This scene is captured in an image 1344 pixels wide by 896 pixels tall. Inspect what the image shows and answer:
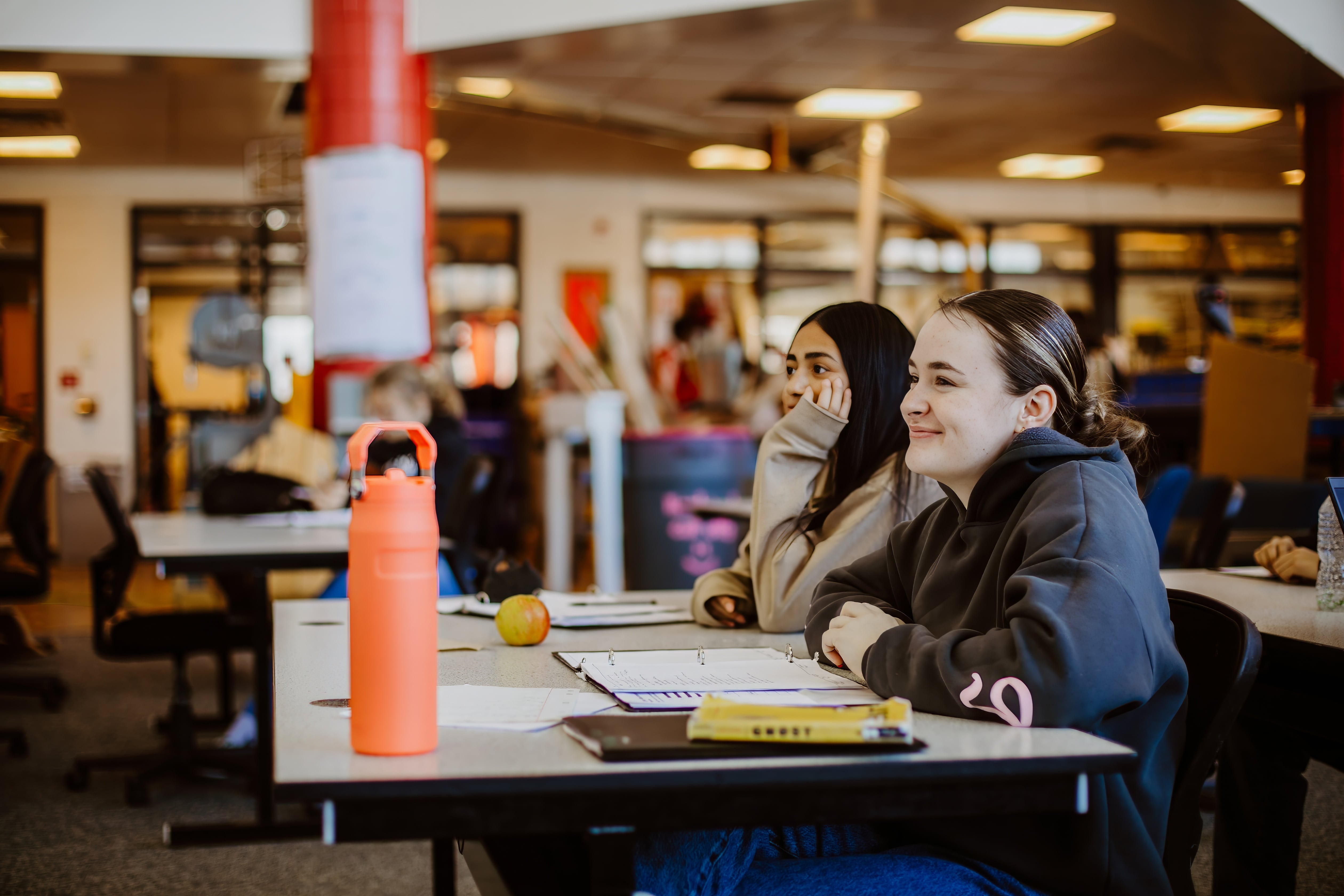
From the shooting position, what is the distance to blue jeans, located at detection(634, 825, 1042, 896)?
114cm

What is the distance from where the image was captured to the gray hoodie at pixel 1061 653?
1.05 metres

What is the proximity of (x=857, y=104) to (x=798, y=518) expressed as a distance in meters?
6.80

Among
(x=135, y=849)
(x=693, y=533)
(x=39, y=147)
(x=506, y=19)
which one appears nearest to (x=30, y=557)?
(x=135, y=849)

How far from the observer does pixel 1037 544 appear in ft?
3.78

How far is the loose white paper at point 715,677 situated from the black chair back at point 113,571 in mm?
2411

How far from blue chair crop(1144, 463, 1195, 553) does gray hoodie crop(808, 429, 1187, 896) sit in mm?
1773

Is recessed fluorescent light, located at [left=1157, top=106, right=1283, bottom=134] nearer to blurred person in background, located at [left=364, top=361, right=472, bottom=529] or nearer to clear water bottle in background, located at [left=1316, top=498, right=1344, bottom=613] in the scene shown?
blurred person in background, located at [left=364, top=361, right=472, bottom=529]

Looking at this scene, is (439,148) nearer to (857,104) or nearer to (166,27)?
(857,104)

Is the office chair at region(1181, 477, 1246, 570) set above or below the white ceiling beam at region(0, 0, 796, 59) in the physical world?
below

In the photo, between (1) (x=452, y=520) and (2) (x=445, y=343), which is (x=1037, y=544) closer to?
(1) (x=452, y=520)

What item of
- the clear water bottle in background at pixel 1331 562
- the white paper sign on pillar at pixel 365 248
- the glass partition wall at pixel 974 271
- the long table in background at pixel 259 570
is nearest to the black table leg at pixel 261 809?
the long table in background at pixel 259 570

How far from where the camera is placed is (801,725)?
0.95 metres

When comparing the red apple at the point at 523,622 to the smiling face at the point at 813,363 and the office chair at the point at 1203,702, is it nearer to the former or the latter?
the smiling face at the point at 813,363

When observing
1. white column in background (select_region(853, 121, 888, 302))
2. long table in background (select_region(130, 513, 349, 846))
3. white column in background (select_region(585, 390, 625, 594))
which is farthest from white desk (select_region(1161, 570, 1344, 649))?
white column in background (select_region(853, 121, 888, 302))
